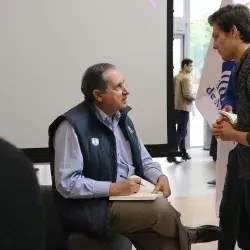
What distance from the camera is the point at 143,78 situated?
3018 mm

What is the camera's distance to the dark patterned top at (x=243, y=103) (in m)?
1.98

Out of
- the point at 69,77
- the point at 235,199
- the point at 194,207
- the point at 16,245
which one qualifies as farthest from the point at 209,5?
the point at 16,245

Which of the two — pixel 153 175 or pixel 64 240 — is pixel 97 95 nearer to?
pixel 153 175

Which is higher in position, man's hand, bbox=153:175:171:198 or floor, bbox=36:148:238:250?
man's hand, bbox=153:175:171:198

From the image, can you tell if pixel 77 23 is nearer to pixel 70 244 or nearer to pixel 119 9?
pixel 119 9

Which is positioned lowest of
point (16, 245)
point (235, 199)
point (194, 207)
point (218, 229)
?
point (194, 207)

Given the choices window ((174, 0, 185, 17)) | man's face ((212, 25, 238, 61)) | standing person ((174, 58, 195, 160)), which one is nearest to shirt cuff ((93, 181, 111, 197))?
man's face ((212, 25, 238, 61))

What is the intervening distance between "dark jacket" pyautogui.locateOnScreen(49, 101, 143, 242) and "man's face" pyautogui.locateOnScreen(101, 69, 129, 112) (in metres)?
0.09

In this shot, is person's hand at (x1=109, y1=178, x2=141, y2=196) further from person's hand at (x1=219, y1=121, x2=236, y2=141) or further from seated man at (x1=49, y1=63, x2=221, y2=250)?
person's hand at (x1=219, y1=121, x2=236, y2=141)

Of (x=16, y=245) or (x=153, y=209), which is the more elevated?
(x=16, y=245)

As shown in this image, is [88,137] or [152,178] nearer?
[88,137]

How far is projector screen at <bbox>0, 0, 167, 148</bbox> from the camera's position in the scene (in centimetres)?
282

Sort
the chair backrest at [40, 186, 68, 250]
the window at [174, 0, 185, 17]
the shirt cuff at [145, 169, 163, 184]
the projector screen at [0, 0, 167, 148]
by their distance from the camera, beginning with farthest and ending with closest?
the window at [174, 0, 185, 17] → the projector screen at [0, 0, 167, 148] → the chair backrest at [40, 186, 68, 250] → the shirt cuff at [145, 169, 163, 184]

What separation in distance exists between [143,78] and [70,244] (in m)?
1.35
